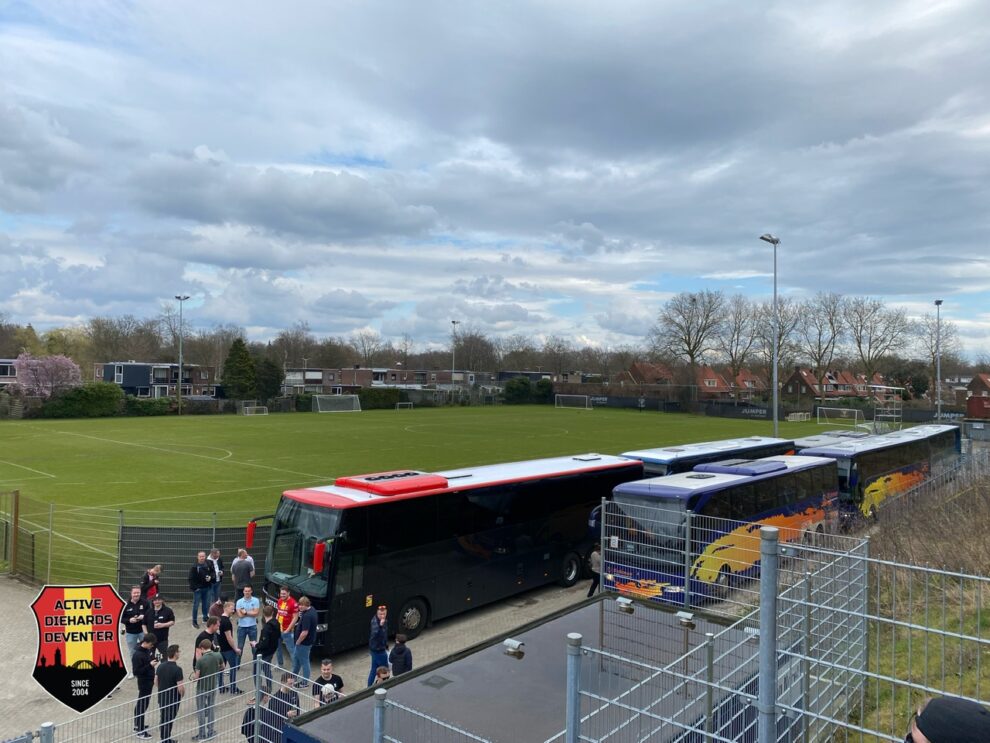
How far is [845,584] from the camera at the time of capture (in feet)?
18.4

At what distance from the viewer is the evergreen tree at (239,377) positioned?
256 feet

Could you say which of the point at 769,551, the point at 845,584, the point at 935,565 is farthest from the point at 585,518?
the point at 769,551

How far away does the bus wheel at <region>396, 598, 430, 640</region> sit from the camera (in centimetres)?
1243

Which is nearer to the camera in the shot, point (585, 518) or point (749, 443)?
point (585, 518)

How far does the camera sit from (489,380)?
126 m

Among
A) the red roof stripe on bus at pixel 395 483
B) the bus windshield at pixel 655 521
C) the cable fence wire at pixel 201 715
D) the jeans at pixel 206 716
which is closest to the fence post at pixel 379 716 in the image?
the cable fence wire at pixel 201 715

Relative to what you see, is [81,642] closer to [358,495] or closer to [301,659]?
[301,659]

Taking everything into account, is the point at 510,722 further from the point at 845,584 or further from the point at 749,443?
the point at 749,443

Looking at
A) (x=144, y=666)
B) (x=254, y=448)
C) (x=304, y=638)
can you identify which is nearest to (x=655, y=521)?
(x=304, y=638)

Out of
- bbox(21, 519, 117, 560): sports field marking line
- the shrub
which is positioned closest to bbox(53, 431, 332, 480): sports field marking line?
bbox(21, 519, 117, 560): sports field marking line

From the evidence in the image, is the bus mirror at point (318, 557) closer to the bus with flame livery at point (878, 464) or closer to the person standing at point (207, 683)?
the person standing at point (207, 683)

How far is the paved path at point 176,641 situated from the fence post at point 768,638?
525 cm

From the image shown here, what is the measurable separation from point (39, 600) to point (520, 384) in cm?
8987

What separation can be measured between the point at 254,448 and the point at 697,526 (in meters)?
33.7
